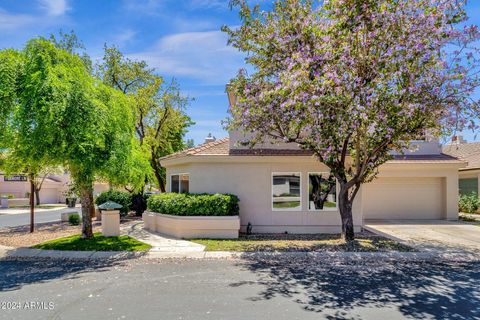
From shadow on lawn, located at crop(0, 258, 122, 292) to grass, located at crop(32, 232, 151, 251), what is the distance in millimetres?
1189

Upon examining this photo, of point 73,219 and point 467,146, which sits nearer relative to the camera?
point 73,219

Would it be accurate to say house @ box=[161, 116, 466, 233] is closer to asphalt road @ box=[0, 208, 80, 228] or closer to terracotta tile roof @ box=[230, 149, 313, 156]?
terracotta tile roof @ box=[230, 149, 313, 156]

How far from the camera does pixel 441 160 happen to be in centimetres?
1888

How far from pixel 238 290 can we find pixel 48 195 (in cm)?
4979

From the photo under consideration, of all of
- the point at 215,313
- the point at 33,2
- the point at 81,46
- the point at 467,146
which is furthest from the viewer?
the point at 467,146

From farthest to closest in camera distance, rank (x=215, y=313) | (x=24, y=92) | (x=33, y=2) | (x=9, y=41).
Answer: (x=9, y=41) → (x=33, y=2) → (x=24, y=92) → (x=215, y=313)

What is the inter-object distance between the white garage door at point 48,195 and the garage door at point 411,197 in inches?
1765

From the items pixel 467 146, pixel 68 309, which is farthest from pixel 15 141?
pixel 467 146

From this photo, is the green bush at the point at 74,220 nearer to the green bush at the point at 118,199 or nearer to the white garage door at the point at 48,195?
the green bush at the point at 118,199

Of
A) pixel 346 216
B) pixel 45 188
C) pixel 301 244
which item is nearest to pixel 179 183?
pixel 301 244

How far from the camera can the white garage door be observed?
48031 millimetres

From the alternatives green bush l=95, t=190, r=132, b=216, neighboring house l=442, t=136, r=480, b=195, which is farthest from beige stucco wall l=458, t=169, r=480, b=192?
green bush l=95, t=190, r=132, b=216

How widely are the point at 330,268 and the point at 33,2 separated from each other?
40.3 ft

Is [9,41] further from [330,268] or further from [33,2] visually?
[330,268]
